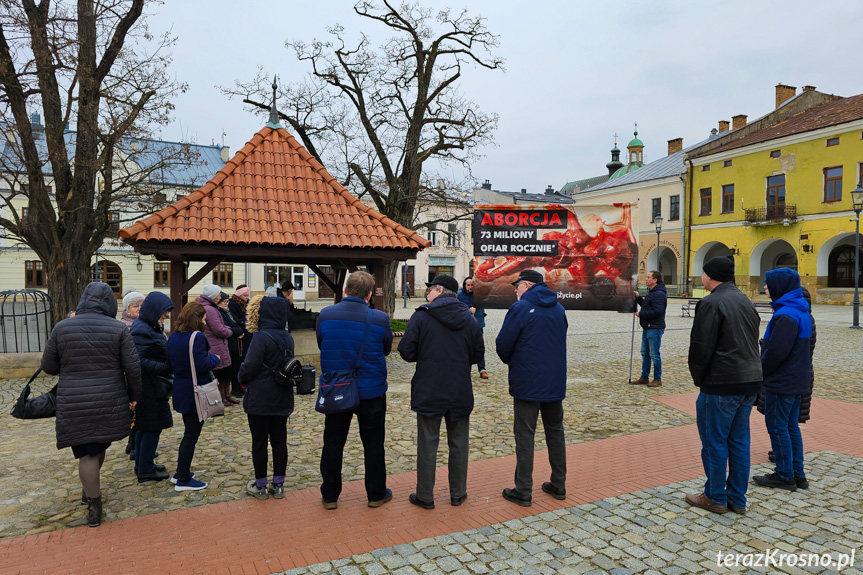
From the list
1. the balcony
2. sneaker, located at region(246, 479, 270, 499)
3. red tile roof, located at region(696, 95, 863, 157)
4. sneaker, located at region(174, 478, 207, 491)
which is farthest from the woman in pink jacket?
the balcony

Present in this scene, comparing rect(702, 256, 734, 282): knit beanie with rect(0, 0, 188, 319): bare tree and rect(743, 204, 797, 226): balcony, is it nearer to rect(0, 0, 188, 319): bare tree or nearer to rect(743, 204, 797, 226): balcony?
rect(0, 0, 188, 319): bare tree

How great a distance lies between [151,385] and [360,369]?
80.0 inches

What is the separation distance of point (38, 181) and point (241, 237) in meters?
5.50

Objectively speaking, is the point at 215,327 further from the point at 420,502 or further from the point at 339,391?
the point at 420,502

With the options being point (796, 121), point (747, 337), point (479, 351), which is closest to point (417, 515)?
point (479, 351)

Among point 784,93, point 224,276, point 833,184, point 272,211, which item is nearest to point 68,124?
point 272,211

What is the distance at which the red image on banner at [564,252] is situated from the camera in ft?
25.8

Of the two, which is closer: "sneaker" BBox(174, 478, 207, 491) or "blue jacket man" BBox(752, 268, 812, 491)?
"blue jacket man" BBox(752, 268, 812, 491)

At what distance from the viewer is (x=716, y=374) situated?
13.6 ft

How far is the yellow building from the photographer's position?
31906 mm

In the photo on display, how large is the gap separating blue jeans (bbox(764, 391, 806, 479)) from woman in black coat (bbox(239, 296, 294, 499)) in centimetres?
404

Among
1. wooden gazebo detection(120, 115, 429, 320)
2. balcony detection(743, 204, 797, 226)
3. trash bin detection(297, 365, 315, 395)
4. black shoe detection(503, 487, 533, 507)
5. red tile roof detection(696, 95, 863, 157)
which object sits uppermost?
red tile roof detection(696, 95, 863, 157)

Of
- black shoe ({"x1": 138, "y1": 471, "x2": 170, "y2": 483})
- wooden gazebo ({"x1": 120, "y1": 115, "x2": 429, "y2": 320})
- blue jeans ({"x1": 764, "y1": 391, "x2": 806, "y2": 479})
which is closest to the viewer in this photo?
blue jeans ({"x1": 764, "y1": 391, "x2": 806, "y2": 479})

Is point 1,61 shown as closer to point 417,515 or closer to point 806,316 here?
point 417,515
